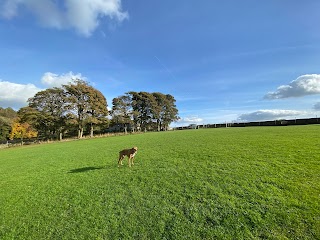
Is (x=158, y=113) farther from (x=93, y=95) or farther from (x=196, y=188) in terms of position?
(x=196, y=188)

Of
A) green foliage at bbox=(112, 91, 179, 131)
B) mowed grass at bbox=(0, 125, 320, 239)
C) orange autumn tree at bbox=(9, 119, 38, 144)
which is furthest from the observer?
green foliage at bbox=(112, 91, 179, 131)

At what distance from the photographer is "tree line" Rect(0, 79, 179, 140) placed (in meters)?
47.6

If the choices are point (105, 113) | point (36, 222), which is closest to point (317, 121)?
point (36, 222)

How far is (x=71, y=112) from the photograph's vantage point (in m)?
49.0

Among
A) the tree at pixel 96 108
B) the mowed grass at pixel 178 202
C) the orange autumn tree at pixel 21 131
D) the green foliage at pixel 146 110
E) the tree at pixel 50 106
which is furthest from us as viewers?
the green foliage at pixel 146 110

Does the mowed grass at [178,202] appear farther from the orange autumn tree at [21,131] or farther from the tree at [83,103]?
the orange autumn tree at [21,131]

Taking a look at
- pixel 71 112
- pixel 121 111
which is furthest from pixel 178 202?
pixel 121 111

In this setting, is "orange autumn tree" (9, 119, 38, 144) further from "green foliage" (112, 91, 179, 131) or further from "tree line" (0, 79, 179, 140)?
"green foliage" (112, 91, 179, 131)

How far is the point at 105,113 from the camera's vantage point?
57.1 meters

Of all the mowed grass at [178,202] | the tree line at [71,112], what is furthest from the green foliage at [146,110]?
the mowed grass at [178,202]

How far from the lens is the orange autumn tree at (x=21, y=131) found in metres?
57.3

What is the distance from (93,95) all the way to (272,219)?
53.0 metres

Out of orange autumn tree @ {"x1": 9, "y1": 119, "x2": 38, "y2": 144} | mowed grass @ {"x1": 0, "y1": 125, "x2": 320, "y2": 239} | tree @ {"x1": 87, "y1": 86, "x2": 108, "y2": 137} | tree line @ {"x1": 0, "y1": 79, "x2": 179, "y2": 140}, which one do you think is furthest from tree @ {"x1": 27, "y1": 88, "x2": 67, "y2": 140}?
mowed grass @ {"x1": 0, "y1": 125, "x2": 320, "y2": 239}

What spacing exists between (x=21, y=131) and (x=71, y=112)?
839 inches
